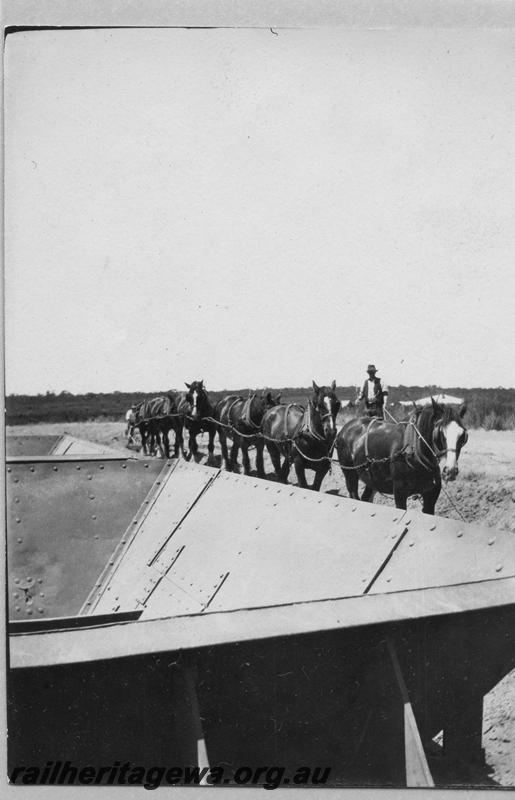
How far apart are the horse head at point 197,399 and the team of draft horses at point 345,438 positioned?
0.01 meters

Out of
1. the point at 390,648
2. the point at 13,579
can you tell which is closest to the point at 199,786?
the point at 390,648

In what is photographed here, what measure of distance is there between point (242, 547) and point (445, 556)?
38.8 inches

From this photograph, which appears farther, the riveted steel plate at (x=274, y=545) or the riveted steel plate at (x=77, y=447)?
the riveted steel plate at (x=77, y=447)

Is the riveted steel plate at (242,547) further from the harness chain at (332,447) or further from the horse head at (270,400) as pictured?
the horse head at (270,400)

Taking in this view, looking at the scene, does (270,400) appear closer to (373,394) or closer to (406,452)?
(373,394)

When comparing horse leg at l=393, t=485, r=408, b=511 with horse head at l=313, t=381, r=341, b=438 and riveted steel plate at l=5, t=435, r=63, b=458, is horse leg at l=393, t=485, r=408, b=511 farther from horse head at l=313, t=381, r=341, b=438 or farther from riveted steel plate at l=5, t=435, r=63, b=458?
riveted steel plate at l=5, t=435, r=63, b=458

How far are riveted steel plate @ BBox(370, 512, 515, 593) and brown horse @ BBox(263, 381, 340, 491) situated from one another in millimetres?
3757

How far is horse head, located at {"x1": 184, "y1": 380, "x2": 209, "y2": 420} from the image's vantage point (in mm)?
8539

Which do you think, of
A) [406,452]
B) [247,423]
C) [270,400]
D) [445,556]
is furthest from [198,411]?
[445,556]

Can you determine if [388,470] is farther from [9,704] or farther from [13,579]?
[9,704]

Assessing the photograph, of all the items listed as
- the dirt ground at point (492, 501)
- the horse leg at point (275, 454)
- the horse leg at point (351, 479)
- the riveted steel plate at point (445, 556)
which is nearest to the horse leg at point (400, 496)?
the dirt ground at point (492, 501)

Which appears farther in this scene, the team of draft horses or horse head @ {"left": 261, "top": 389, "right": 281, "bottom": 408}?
horse head @ {"left": 261, "top": 389, "right": 281, "bottom": 408}

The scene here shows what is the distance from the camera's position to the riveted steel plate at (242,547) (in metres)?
2.33

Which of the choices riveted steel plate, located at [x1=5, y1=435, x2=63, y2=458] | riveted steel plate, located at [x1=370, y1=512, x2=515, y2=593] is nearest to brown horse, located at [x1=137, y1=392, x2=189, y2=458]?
riveted steel plate, located at [x1=5, y1=435, x2=63, y2=458]
